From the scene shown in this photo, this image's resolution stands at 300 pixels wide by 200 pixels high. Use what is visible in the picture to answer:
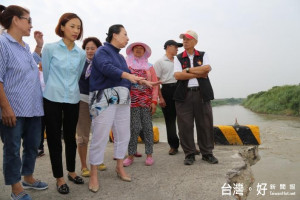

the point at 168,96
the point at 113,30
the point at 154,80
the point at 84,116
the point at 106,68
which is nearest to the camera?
the point at 106,68

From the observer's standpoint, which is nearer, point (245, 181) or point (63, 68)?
point (63, 68)

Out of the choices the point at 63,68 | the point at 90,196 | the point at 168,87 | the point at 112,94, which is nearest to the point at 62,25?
the point at 63,68

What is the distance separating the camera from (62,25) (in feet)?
8.12

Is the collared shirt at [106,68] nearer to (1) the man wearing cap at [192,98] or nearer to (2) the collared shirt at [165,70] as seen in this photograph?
(1) the man wearing cap at [192,98]

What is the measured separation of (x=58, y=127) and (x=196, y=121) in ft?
6.11

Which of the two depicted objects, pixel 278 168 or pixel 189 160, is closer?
pixel 189 160

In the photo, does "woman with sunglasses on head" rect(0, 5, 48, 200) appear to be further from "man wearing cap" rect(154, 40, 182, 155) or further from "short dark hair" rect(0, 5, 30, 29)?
"man wearing cap" rect(154, 40, 182, 155)

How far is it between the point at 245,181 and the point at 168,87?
1844 mm

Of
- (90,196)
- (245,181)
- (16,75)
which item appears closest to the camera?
(16,75)

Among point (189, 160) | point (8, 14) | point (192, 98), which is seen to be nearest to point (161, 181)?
point (189, 160)

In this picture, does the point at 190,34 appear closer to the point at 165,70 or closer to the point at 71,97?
the point at 165,70

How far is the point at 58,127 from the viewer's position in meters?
2.40

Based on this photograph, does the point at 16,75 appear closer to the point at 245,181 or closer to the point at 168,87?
the point at 168,87

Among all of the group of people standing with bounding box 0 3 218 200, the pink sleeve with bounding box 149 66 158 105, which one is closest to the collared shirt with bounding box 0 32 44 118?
the group of people standing with bounding box 0 3 218 200
